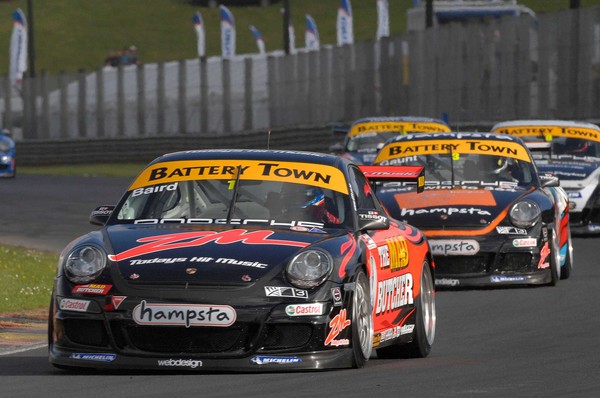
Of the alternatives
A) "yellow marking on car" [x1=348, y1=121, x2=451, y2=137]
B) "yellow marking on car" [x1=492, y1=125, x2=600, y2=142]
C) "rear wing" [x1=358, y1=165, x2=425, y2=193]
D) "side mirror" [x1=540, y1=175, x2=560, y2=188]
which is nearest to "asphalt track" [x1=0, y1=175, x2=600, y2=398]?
"side mirror" [x1=540, y1=175, x2=560, y2=188]

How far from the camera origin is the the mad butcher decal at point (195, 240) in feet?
28.0

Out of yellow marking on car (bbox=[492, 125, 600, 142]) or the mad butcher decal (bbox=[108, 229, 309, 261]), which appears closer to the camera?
the mad butcher decal (bbox=[108, 229, 309, 261])

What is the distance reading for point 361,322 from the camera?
8711 mm

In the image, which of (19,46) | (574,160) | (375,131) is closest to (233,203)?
(574,160)

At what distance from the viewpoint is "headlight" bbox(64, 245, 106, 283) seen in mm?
8383

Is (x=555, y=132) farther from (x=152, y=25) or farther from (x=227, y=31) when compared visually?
(x=152, y=25)

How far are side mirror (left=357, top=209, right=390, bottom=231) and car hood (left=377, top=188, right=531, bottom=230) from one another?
5.00m

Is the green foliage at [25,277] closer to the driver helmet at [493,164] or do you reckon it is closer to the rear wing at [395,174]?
the rear wing at [395,174]

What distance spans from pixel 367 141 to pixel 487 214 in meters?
12.4

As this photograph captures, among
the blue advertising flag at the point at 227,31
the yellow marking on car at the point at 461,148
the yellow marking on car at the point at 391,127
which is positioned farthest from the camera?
the blue advertising flag at the point at 227,31

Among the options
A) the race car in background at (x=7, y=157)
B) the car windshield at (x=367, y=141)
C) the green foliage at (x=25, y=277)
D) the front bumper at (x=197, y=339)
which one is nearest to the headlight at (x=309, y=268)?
the front bumper at (x=197, y=339)

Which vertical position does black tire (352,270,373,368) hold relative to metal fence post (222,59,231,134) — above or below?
above

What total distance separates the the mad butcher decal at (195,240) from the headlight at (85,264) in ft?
0.22

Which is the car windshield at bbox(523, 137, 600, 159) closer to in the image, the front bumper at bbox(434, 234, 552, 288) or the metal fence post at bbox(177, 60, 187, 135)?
the front bumper at bbox(434, 234, 552, 288)
